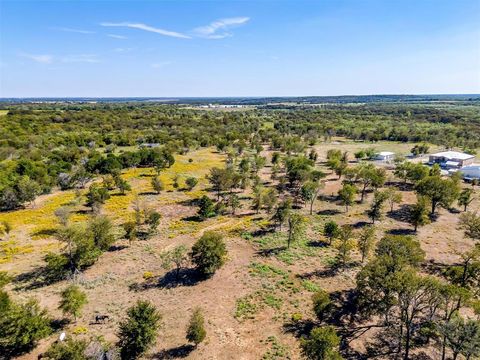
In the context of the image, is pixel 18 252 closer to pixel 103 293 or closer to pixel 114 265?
pixel 114 265

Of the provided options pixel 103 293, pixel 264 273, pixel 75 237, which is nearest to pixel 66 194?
pixel 75 237

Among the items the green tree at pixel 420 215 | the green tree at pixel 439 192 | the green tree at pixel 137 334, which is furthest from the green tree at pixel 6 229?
the green tree at pixel 439 192

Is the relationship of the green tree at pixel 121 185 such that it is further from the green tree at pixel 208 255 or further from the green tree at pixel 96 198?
the green tree at pixel 208 255

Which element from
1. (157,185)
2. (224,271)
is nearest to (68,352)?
(224,271)

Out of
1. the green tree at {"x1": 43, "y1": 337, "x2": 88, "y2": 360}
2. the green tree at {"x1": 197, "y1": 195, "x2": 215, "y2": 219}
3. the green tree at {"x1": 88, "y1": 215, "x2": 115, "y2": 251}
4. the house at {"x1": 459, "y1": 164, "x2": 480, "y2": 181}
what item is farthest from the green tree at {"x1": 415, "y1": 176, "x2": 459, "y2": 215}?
the green tree at {"x1": 43, "y1": 337, "x2": 88, "y2": 360}

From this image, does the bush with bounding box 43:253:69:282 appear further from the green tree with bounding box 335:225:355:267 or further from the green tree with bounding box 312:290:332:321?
the green tree with bounding box 335:225:355:267
